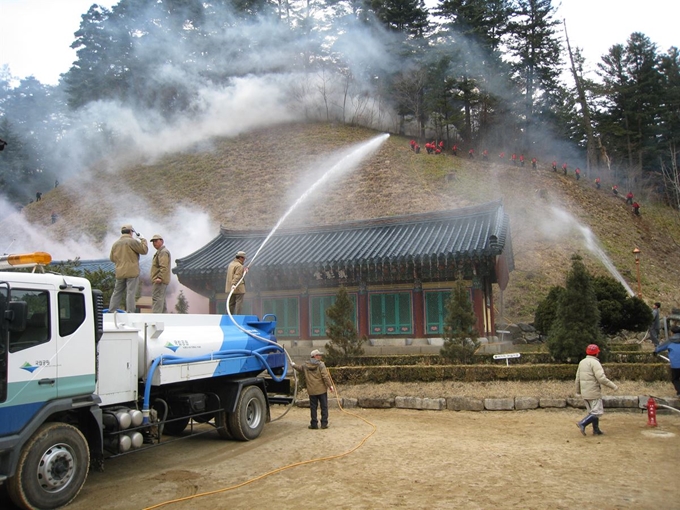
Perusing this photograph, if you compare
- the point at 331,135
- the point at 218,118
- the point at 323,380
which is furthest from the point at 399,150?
the point at 323,380

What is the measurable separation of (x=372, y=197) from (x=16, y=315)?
43834mm

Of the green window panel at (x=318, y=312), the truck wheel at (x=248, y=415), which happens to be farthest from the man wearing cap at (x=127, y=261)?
the green window panel at (x=318, y=312)

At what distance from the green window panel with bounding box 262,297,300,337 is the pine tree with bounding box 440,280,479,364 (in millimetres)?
8907

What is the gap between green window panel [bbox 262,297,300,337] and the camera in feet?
75.6

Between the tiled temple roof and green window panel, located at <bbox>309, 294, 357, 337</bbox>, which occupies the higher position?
the tiled temple roof

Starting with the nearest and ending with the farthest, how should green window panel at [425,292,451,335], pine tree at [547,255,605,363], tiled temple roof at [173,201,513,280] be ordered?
1. pine tree at [547,255,605,363]
2. tiled temple roof at [173,201,513,280]
3. green window panel at [425,292,451,335]

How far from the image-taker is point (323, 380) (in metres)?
11.2

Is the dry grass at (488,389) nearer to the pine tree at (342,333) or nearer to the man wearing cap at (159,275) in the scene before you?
the pine tree at (342,333)

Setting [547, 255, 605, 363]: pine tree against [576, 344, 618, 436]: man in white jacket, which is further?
[547, 255, 605, 363]: pine tree

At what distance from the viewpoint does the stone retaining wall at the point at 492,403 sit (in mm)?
12141

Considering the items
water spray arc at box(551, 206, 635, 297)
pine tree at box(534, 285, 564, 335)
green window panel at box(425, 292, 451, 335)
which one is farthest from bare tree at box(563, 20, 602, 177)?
green window panel at box(425, 292, 451, 335)

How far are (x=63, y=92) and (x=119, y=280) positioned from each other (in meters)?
74.8

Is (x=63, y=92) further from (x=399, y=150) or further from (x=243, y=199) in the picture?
(x=399, y=150)

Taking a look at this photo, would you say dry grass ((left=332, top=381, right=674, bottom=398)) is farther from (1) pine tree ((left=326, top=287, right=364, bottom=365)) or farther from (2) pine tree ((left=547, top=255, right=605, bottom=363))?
(1) pine tree ((left=326, top=287, right=364, bottom=365))
